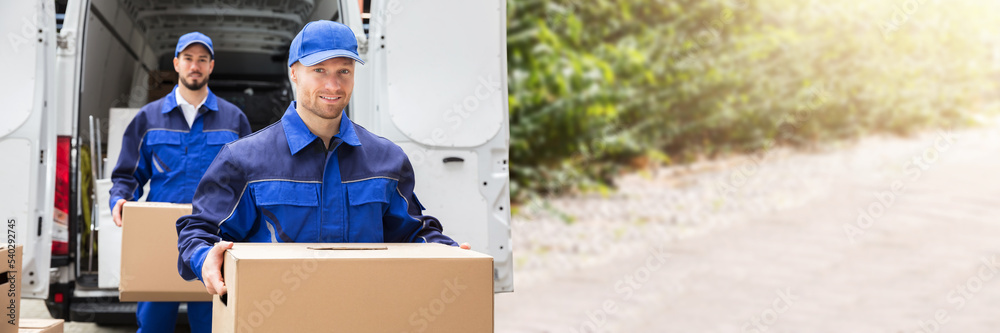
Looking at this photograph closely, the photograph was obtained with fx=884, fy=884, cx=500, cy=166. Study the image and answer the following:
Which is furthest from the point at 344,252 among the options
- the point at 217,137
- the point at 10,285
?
the point at 217,137

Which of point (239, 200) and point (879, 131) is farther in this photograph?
point (879, 131)

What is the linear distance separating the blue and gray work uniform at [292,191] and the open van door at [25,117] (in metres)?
2.01

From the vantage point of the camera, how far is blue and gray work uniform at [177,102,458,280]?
7.16 ft

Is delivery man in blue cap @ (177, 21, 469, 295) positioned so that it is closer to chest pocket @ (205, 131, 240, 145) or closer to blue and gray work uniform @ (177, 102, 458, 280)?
blue and gray work uniform @ (177, 102, 458, 280)

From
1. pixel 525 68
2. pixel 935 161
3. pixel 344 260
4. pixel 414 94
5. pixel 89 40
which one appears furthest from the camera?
pixel 935 161

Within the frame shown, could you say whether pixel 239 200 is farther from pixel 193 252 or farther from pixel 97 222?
pixel 97 222

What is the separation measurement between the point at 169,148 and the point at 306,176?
2.09 metres

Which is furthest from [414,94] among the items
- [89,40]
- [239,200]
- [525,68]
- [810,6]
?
[810,6]

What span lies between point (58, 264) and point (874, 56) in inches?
522

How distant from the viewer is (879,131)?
14688 mm

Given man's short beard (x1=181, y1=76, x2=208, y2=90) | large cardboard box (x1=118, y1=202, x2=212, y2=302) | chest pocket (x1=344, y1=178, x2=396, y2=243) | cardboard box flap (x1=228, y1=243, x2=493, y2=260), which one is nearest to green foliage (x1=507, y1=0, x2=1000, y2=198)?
man's short beard (x1=181, y1=76, x2=208, y2=90)

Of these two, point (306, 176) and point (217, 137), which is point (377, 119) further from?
point (306, 176)

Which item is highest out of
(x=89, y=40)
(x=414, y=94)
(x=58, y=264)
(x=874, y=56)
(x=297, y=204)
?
(x=874, y=56)

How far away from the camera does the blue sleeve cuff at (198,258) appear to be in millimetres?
2023
